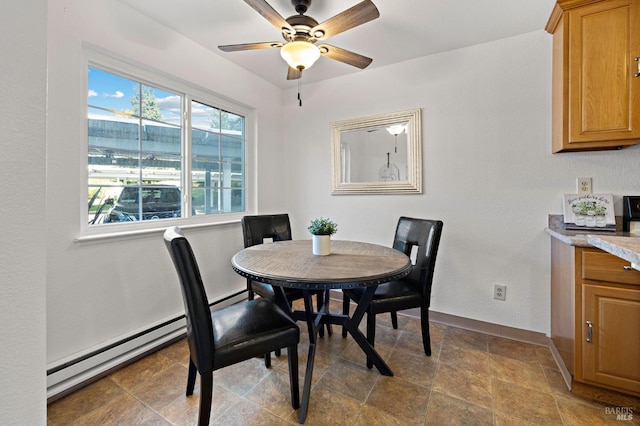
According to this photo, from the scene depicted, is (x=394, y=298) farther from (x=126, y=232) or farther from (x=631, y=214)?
(x=126, y=232)

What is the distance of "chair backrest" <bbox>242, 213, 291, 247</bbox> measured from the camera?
7.95ft

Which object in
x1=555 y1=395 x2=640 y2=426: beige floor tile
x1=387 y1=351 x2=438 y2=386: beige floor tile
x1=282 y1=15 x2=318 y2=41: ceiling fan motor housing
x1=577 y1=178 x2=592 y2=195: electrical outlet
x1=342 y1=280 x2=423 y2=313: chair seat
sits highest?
x1=282 y1=15 x2=318 y2=41: ceiling fan motor housing

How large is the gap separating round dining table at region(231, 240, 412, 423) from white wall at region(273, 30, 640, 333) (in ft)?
3.17

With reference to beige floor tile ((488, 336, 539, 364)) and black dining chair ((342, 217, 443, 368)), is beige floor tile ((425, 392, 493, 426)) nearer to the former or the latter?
black dining chair ((342, 217, 443, 368))

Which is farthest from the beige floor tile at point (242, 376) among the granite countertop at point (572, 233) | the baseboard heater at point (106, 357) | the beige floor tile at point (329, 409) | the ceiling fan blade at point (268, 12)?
the ceiling fan blade at point (268, 12)

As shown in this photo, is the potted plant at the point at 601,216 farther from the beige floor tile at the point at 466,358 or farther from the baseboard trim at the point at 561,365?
the beige floor tile at the point at 466,358

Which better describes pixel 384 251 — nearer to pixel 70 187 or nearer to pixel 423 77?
pixel 423 77

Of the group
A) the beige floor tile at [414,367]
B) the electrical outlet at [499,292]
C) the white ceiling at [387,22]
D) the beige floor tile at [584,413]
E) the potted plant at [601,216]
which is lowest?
the beige floor tile at [584,413]

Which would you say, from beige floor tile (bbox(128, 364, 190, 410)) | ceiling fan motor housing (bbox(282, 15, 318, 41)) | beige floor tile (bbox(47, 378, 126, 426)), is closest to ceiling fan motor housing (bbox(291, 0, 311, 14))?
ceiling fan motor housing (bbox(282, 15, 318, 41))

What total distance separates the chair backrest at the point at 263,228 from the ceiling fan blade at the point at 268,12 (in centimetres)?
148

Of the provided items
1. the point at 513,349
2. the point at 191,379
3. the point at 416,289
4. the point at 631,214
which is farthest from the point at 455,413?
the point at 631,214

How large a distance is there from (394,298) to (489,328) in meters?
1.11

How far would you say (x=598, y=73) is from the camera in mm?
1763

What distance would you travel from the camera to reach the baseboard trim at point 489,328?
2178 mm
